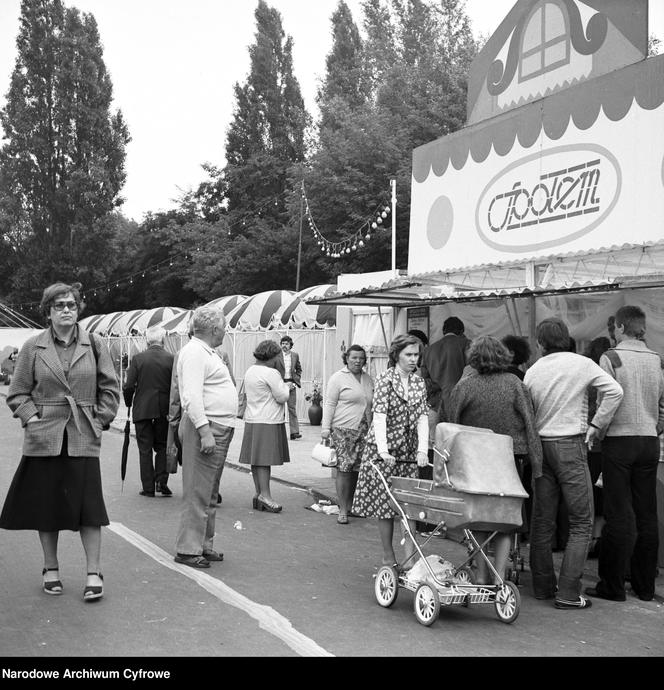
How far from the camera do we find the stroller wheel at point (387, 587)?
5.91m

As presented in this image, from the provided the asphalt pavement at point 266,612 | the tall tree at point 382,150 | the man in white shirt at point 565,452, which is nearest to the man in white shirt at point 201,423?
the asphalt pavement at point 266,612

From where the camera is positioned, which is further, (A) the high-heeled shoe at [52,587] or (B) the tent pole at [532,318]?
(B) the tent pole at [532,318]

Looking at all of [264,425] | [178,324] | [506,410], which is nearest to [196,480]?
[506,410]

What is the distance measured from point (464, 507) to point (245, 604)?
156cm

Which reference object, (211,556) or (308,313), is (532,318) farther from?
(308,313)

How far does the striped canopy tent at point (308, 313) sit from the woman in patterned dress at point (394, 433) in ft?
43.1

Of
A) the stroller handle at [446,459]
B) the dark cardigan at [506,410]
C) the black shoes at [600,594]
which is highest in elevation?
the dark cardigan at [506,410]

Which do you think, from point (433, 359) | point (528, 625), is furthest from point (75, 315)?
point (433, 359)

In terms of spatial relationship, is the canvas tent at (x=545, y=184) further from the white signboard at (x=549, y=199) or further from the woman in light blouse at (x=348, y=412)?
the woman in light blouse at (x=348, y=412)

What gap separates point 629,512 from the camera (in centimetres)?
639

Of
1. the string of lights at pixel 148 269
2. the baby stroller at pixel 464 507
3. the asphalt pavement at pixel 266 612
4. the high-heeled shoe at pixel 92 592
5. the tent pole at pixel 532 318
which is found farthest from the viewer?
the string of lights at pixel 148 269

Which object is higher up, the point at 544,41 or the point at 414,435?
the point at 544,41

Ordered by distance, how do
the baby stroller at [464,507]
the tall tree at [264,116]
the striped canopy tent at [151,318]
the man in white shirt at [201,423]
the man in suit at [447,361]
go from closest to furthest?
the baby stroller at [464,507]
the man in white shirt at [201,423]
the man in suit at [447,361]
the striped canopy tent at [151,318]
the tall tree at [264,116]

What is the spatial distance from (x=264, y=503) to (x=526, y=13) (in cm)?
708
